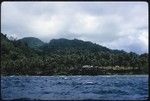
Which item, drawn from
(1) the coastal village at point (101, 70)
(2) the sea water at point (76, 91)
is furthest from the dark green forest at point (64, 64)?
(2) the sea water at point (76, 91)

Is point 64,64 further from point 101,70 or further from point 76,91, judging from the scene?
point 76,91

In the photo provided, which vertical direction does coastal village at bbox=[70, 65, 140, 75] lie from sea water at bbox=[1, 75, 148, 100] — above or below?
above

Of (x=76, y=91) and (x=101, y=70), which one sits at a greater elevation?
(x=101, y=70)

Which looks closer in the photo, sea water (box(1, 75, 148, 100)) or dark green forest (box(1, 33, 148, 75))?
sea water (box(1, 75, 148, 100))

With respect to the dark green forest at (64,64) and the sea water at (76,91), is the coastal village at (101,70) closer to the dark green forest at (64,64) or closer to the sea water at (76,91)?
the dark green forest at (64,64)

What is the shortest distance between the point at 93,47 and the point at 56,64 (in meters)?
80.3

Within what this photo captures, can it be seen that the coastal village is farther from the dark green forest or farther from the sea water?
the sea water

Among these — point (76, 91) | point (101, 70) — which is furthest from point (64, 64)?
point (76, 91)

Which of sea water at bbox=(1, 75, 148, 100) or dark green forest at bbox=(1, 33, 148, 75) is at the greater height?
dark green forest at bbox=(1, 33, 148, 75)


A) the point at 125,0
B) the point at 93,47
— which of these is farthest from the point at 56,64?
the point at 125,0

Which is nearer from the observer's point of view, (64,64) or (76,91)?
(76,91)

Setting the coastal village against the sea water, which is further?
the coastal village

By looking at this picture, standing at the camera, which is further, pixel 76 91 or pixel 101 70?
pixel 101 70

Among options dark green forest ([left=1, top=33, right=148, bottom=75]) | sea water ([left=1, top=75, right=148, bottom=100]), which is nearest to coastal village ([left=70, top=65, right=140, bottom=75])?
dark green forest ([left=1, top=33, right=148, bottom=75])
